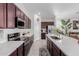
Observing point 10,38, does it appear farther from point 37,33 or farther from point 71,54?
point 37,33

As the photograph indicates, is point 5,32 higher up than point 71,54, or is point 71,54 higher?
point 5,32

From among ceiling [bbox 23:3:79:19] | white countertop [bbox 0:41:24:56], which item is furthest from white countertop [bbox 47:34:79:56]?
ceiling [bbox 23:3:79:19]

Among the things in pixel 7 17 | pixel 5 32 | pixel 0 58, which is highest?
pixel 7 17

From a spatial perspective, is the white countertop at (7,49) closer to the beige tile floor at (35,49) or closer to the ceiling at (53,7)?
the beige tile floor at (35,49)

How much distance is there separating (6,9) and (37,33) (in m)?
8.76

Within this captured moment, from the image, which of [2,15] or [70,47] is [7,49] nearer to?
[2,15]

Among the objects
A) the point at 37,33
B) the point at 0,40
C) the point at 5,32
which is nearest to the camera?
the point at 0,40

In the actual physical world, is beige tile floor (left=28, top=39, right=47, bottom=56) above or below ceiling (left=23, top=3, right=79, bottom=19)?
below

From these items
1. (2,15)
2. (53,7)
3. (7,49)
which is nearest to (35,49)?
(53,7)

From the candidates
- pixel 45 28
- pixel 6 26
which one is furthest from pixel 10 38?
pixel 45 28

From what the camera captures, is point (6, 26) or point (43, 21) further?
point (43, 21)

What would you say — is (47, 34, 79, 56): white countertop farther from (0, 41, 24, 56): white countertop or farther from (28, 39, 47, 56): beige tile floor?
(28, 39, 47, 56): beige tile floor

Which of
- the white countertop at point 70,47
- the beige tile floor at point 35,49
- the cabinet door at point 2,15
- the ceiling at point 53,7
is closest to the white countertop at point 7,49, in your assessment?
the cabinet door at point 2,15

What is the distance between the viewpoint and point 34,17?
11125mm
